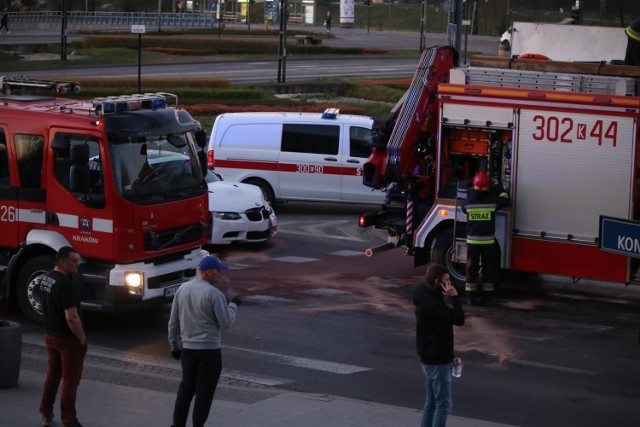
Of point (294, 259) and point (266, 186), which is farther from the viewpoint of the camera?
point (266, 186)

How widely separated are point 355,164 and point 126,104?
29.1ft

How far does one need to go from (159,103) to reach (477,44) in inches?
2256

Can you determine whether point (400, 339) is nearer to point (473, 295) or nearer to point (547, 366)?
point (547, 366)

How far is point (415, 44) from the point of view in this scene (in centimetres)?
7525

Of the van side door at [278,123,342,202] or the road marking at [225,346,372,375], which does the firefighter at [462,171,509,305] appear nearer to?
the road marking at [225,346,372,375]

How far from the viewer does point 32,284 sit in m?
13.5

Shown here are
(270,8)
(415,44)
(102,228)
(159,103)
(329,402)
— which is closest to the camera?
(329,402)

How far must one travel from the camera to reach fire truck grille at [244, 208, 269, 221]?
1894cm

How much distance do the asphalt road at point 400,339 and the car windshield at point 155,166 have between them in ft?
5.58

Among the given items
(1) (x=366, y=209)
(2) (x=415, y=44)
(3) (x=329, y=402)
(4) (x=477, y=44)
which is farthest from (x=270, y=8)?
(3) (x=329, y=402)

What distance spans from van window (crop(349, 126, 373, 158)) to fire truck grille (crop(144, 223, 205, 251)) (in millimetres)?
8210

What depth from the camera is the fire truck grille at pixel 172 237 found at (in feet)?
43.2

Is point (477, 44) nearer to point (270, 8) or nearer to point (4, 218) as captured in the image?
point (270, 8)

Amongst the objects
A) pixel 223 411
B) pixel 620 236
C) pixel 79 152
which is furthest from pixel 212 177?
pixel 620 236
